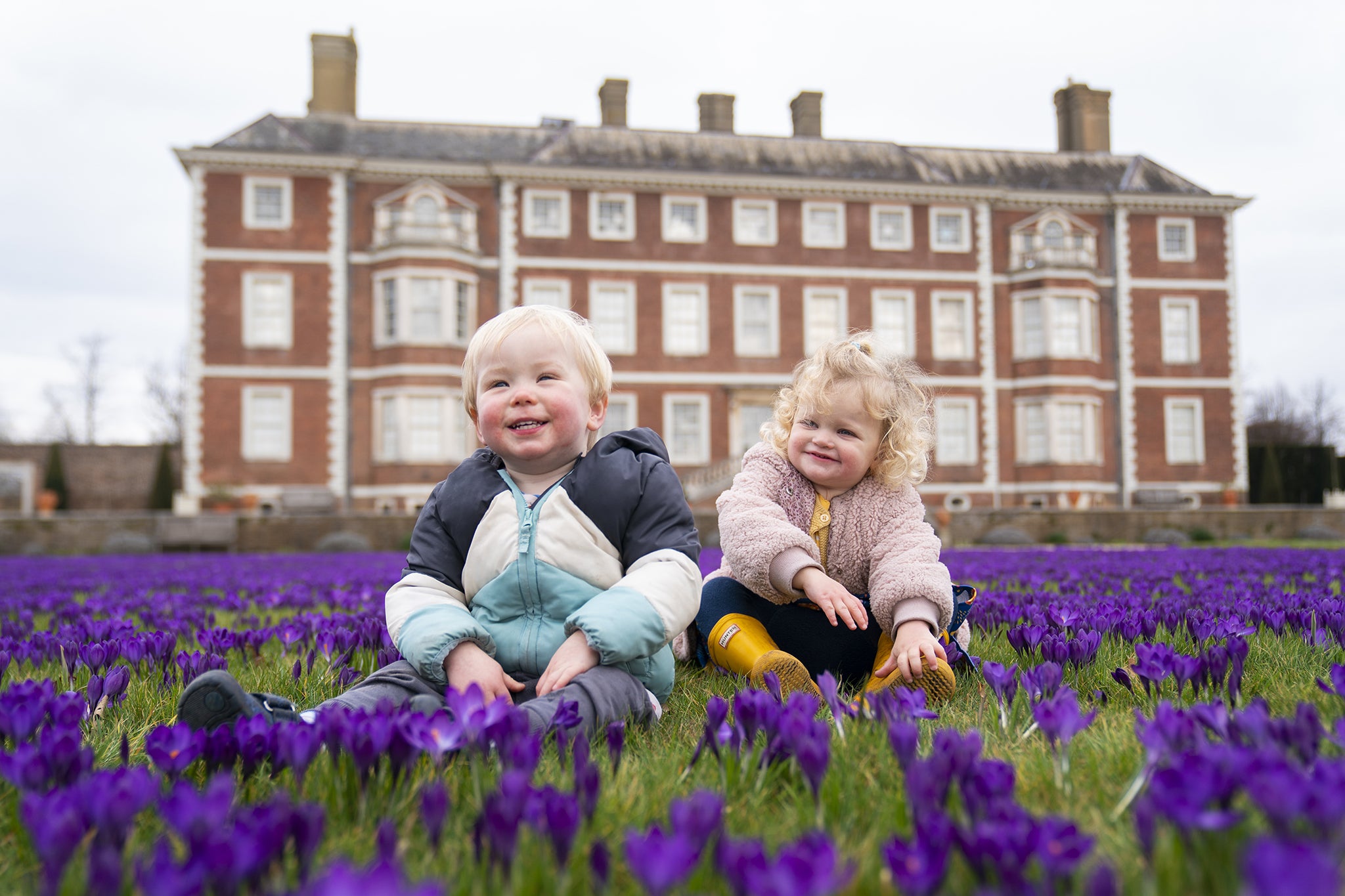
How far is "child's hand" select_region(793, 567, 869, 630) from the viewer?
267cm

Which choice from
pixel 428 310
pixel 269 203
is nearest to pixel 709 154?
pixel 428 310

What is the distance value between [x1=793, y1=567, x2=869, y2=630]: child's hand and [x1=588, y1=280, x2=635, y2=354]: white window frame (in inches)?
982

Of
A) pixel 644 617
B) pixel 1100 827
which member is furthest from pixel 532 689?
pixel 1100 827

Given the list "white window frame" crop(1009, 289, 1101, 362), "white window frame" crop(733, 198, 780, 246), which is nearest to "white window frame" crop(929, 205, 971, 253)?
"white window frame" crop(1009, 289, 1101, 362)

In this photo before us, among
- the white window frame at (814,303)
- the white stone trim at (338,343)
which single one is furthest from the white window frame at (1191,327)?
the white stone trim at (338,343)

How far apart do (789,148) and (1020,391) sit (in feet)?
35.6

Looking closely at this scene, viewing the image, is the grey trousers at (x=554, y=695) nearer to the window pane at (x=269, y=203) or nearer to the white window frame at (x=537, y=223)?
the white window frame at (x=537, y=223)

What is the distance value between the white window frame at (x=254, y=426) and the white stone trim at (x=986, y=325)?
19.7 meters

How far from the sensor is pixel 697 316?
91.8 ft

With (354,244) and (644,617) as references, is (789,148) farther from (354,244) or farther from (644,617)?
(644,617)

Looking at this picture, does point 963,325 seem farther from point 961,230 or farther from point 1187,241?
point 1187,241

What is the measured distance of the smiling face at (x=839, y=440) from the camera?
3.07 meters

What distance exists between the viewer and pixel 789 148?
29375 millimetres

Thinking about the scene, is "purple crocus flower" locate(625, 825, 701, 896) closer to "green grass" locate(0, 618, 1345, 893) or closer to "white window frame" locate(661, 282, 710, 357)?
"green grass" locate(0, 618, 1345, 893)
